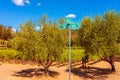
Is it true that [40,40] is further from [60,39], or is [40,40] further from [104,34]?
[104,34]

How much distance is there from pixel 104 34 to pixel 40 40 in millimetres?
6456

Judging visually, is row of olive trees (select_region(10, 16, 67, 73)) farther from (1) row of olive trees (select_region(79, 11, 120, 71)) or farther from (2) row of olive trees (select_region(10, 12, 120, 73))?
(1) row of olive trees (select_region(79, 11, 120, 71))

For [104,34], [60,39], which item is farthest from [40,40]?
[104,34]

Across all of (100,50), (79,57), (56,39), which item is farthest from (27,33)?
(79,57)

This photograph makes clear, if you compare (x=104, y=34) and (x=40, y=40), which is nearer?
(x=40, y=40)

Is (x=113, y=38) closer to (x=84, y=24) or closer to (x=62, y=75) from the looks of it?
(x=84, y=24)

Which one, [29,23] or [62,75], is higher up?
[29,23]

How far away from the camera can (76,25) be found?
39.2ft

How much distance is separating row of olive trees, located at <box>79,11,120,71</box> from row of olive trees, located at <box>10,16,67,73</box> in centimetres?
344

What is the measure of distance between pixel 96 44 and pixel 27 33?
6.77 m

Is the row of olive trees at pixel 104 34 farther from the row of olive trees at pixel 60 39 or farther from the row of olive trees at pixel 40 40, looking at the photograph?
the row of olive trees at pixel 40 40

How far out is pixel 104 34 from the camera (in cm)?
2206

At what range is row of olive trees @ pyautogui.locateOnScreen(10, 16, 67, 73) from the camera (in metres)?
19.5

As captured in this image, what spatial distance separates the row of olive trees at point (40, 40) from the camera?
1947 centimetres
